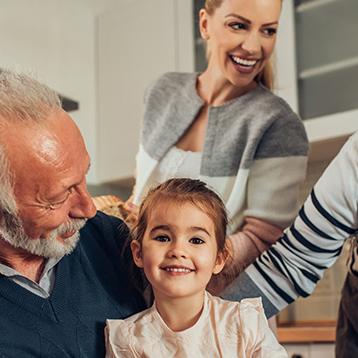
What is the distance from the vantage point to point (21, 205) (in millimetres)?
740

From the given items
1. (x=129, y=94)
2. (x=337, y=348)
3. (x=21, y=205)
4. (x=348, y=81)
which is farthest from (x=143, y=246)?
(x=129, y=94)

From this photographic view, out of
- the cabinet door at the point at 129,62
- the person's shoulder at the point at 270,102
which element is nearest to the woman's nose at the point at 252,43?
the person's shoulder at the point at 270,102

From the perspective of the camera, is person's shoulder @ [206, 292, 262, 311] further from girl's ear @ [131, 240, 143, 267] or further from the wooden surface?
the wooden surface

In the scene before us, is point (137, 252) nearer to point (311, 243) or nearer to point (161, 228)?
point (161, 228)

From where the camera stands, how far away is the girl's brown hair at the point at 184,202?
92 centimetres

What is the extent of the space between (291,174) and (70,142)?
632 mm

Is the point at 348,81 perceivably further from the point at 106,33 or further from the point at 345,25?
the point at 106,33

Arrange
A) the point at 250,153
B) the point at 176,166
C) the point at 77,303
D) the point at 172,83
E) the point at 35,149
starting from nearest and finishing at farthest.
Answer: the point at 35,149
the point at 77,303
the point at 250,153
the point at 176,166
the point at 172,83

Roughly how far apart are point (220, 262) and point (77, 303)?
1.03 ft

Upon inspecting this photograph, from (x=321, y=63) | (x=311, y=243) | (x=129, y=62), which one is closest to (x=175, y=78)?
(x=311, y=243)

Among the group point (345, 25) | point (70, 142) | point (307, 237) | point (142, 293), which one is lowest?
point (142, 293)

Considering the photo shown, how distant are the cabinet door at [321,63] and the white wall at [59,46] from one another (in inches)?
47.8

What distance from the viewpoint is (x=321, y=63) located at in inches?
81.1

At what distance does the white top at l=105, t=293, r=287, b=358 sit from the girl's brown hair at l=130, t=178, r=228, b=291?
0.41 feet
